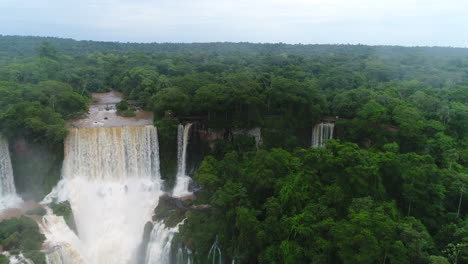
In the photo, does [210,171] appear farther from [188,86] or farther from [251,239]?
[188,86]

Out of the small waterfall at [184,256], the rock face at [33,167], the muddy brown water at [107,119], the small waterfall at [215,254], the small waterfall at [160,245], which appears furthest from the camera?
the muddy brown water at [107,119]

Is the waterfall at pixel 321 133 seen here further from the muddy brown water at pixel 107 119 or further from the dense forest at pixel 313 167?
the muddy brown water at pixel 107 119

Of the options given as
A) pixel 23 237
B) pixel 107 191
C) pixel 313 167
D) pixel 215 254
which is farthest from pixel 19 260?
pixel 313 167

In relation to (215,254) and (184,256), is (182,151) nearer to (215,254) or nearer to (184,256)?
(184,256)

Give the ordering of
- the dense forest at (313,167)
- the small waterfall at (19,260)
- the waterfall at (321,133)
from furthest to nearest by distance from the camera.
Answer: the waterfall at (321,133), the small waterfall at (19,260), the dense forest at (313,167)

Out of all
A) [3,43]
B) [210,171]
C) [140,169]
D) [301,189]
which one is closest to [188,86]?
[140,169]

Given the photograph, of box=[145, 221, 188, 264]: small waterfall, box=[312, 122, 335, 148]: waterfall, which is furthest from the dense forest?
box=[145, 221, 188, 264]: small waterfall

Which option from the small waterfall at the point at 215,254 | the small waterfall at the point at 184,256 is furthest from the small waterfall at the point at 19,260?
the small waterfall at the point at 215,254
